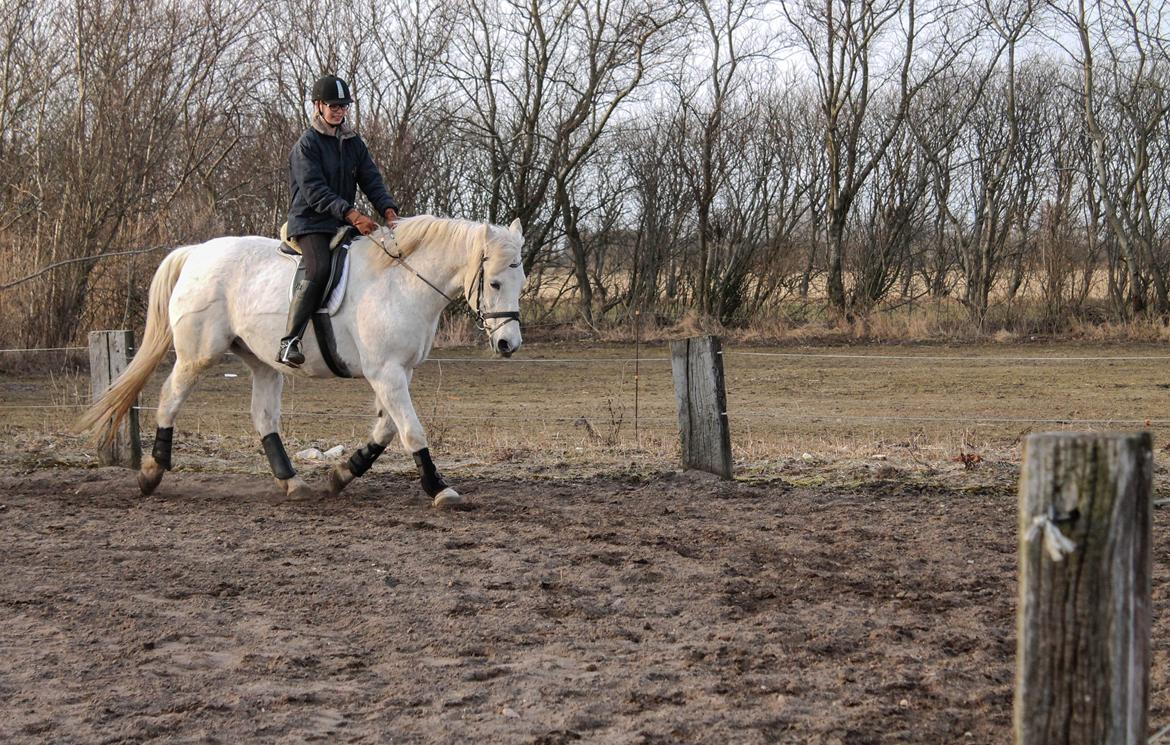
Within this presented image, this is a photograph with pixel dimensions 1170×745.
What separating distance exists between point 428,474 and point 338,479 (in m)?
0.79

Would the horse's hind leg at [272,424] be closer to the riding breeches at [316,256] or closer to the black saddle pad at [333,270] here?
the black saddle pad at [333,270]

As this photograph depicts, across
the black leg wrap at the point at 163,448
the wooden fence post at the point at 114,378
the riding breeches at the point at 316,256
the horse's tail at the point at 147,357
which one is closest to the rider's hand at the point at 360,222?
the riding breeches at the point at 316,256

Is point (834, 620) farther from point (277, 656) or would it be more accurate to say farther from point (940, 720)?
point (277, 656)

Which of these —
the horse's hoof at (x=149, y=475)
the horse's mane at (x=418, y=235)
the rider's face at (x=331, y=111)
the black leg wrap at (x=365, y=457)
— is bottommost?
the horse's hoof at (x=149, y=475)

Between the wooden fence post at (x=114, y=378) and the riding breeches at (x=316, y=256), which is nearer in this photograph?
the riding breeches at (x=316, y=256)

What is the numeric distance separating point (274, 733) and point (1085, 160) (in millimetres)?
22936

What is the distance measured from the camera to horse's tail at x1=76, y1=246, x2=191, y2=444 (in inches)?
327

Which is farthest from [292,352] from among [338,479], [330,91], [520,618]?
[520,618]

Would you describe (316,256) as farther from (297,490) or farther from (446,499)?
(446,499)

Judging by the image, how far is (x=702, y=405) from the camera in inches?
336

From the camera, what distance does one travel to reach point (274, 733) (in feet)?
12.1

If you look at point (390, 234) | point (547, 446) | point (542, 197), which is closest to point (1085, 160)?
point (542, 197)

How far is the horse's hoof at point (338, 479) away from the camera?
7.87 m

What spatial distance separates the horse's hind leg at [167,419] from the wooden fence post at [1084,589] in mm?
6507
